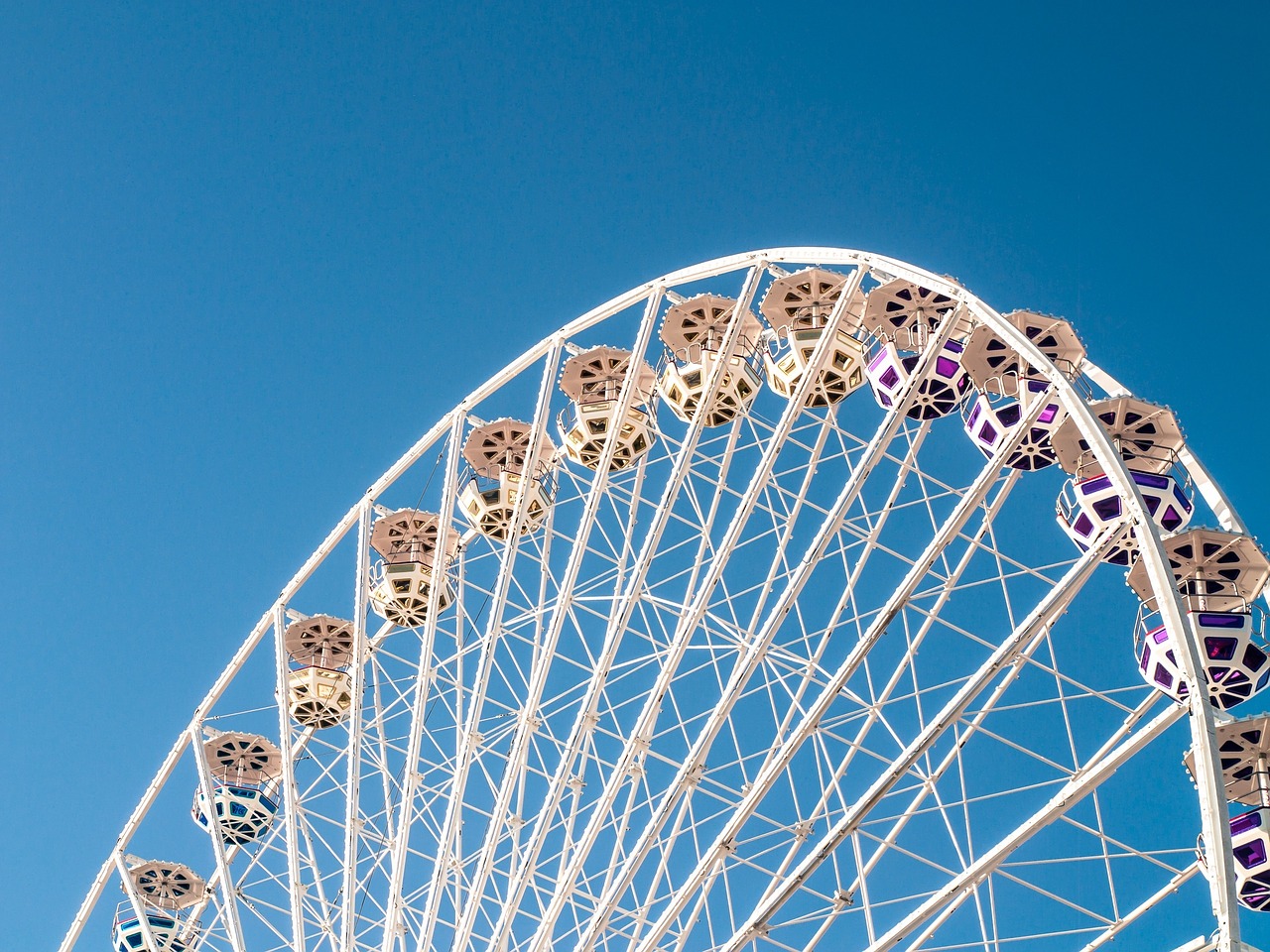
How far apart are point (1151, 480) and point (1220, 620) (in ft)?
7.53

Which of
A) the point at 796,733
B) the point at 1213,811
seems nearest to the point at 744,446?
the point at 796,733

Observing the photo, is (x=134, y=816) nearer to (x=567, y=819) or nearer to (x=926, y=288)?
(x=567, y=819)

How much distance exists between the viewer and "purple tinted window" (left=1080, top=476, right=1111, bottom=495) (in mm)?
24938

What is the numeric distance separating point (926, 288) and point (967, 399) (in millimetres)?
2197

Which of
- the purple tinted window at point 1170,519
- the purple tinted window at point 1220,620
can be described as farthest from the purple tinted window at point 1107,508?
the purple tinted window at point 1220,620

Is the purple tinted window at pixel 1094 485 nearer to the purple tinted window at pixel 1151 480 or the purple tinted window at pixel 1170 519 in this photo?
the purple tinted window at pixel 1151 480

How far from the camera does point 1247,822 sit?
24.7 metres

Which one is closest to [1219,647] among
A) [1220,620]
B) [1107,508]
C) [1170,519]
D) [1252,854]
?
[1220,620]

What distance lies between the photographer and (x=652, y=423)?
101 ft

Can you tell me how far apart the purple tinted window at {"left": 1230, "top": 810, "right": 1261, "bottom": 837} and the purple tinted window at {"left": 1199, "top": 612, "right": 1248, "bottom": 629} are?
2.68 metres

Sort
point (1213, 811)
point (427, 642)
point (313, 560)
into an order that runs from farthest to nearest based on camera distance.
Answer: point (313, 560), point (427, 642), point (1213, 811)

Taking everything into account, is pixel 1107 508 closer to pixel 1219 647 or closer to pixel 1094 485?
pixel 1094 485

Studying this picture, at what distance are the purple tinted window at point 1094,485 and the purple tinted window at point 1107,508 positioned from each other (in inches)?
7.5

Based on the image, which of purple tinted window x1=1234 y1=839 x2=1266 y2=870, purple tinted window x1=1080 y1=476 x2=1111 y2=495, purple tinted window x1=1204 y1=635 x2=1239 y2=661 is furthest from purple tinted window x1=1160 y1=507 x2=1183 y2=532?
purple tinted window x1=1234 y1=839 x2=1266 y2=870
